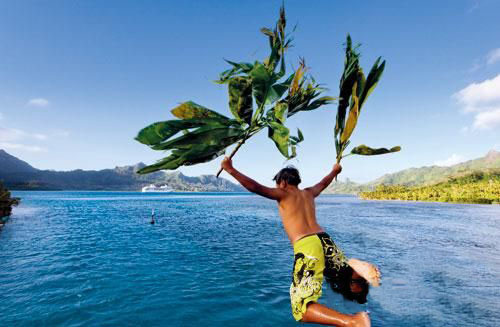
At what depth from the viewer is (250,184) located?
3086 millimetres

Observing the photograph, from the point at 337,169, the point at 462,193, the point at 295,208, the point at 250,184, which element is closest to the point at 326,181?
the point at 337,169

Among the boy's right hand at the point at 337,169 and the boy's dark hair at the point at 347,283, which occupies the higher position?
the boy's right hand at the point at 337,169

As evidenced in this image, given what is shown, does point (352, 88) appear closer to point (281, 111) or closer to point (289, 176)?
point (281, 111)

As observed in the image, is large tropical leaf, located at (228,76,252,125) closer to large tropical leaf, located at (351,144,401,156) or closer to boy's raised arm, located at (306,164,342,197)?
large tropical leaf, located at (351,144,401,156)

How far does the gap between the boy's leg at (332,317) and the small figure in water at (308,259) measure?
0.04ft

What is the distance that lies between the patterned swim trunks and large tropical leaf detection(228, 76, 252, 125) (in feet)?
7.53

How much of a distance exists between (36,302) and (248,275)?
10.4 metres

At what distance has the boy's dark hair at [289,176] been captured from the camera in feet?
12.4

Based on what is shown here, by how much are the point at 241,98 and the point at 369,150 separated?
1595 mm

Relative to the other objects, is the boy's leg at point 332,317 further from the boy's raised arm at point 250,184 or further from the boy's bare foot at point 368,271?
the boy's raised arm at point 250,184

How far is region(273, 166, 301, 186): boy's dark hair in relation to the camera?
3.77 m

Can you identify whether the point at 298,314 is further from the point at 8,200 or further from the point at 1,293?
the point at 8,200

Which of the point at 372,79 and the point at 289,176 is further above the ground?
the point at 372,79

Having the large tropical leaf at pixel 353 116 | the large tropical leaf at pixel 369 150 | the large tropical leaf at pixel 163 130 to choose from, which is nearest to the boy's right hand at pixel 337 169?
the large tropical leaf at pixel 369 150
